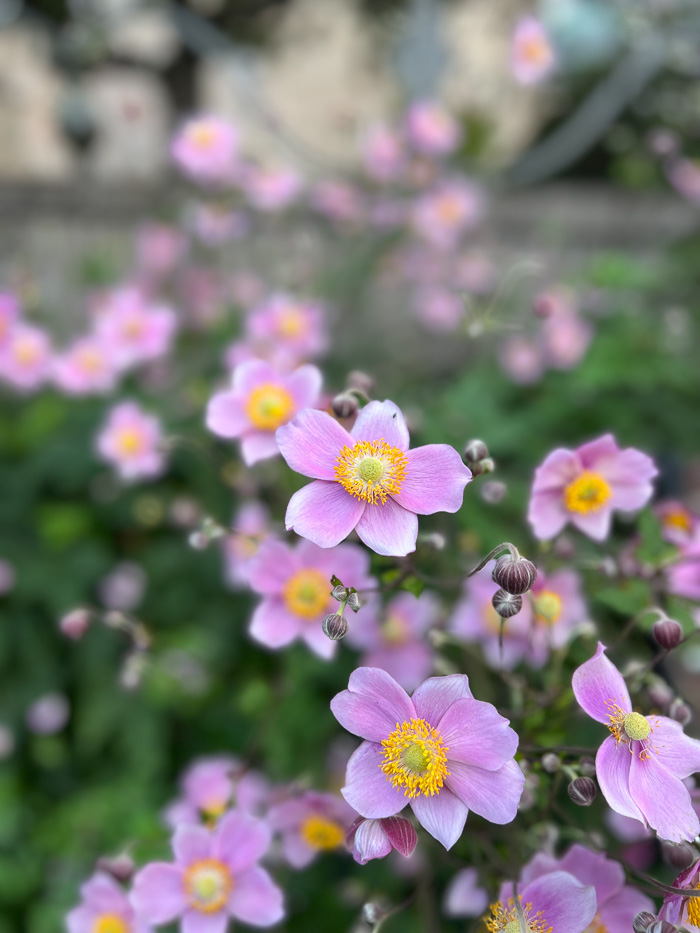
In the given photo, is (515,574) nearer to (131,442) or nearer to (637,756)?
(637,756)

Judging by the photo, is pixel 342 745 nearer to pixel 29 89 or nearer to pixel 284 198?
pixel 284 198

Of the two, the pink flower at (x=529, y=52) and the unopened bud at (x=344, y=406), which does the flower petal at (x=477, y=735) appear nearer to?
the unopened bud at (x=344, y=406)

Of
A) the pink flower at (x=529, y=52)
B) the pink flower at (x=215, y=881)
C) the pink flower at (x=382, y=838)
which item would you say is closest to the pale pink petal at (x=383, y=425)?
the pink flower at (x=382, y=838)

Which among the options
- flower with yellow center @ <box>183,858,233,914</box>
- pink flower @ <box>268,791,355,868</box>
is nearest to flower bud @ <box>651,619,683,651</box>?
pink flower @ <box>268,791,355,868</box>

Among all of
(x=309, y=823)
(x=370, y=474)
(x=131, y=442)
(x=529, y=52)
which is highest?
(x=529, y=52)

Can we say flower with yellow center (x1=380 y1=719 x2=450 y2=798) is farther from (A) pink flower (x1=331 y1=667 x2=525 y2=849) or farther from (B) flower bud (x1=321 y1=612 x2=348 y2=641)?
(B) flower bud (x1=321 y1=612 x2=348 y2=641)

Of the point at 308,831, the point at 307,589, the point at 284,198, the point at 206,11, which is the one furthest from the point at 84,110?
the point at 308,831

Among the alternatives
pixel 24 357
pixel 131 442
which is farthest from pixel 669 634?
pixel 24 357
